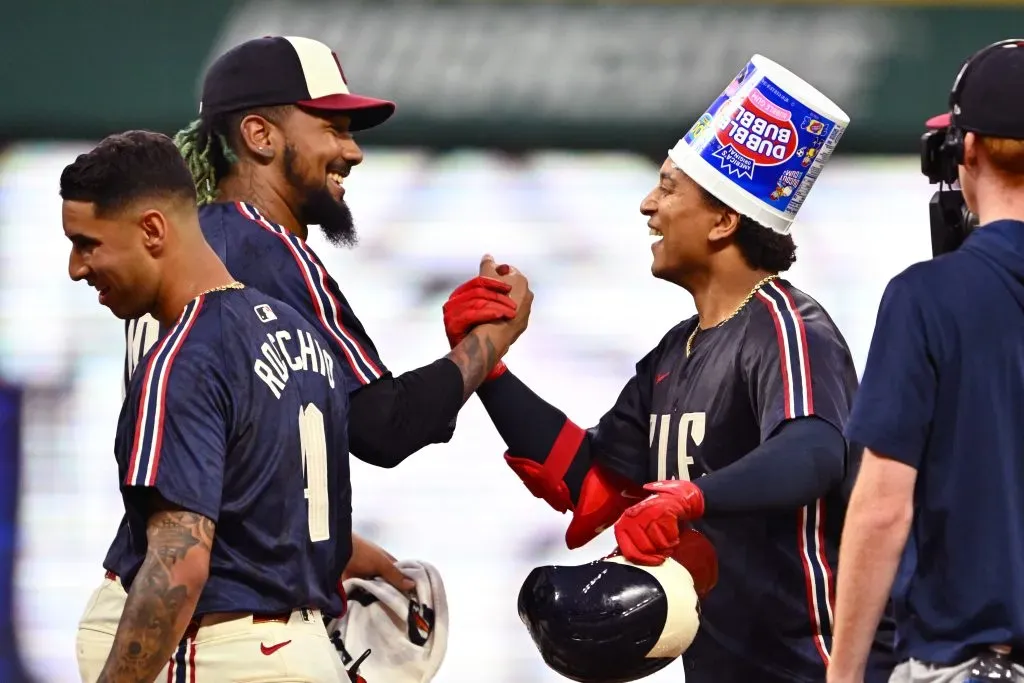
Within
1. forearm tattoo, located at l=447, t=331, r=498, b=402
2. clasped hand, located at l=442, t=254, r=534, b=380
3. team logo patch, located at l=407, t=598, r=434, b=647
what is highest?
clasped hand, located at l=442, t=254, r=534, b=380

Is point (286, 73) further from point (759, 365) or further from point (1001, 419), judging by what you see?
point (1001, 419)

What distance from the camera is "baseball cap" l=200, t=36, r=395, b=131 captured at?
3.85 meters

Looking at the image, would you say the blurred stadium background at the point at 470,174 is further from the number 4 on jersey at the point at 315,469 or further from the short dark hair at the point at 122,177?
the short dark hair at the point at 122,177

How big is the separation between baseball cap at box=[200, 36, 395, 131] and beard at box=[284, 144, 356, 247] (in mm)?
125

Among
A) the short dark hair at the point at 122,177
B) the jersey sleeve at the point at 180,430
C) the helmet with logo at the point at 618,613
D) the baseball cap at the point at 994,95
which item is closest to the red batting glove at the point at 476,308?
the helmet with logo at the point at 618,613

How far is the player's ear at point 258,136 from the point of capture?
151 inches

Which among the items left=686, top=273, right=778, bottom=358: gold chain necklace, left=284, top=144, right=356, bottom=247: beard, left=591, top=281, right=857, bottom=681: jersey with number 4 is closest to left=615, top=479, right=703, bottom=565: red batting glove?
left=591, top=281, right=857, bottom=681: jersey with number 4

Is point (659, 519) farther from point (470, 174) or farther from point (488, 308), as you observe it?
point (470, 174)

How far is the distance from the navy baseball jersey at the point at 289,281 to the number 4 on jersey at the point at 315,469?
13.9 inches

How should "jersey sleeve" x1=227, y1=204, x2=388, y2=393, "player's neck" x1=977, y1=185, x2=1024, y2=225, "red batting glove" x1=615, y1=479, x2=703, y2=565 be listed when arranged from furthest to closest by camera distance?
"jersey sleeve" x1=227, y1=204, x2=388, y2=393
"red batting glove" x1=615, y1=479, x2=703, y2=565
"player's neck" x1=977, y1=185, x2=1024, y2=225

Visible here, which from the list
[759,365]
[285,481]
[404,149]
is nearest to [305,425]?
[285,481]

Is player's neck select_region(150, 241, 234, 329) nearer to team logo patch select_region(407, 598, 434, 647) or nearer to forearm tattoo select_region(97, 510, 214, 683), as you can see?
forearm tattoo select_region(97, 510, 214, 683)

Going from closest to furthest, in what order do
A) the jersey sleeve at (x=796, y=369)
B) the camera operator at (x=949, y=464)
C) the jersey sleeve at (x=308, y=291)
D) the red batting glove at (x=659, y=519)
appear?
the camera operator at (x=949, y=464)
the red batting glove at (x=659, y=519)
the jersey sleeve at (x=796, y=369)
the jersey sleeve at (x=308, y=291)

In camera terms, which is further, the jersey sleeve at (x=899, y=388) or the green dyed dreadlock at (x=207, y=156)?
the green dyed dreadlock at (x=207, y=156)
